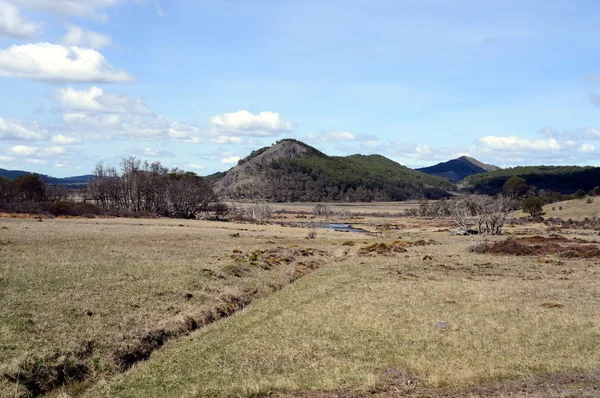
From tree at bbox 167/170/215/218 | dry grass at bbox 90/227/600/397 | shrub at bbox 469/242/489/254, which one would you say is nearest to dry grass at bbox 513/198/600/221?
shrub at bbox 469/242/489/254

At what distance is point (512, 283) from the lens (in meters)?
29.3

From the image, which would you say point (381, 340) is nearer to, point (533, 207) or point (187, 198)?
point (187, 198)

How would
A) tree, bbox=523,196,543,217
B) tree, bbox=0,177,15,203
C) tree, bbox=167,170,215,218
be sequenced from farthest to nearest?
tree, bbox=523,196,543,217
tree, bbox=167,170,215,218
tree, bbox=0,177,15,203

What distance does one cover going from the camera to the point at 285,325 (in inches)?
795

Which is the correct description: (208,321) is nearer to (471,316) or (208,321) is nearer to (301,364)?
(301,364)

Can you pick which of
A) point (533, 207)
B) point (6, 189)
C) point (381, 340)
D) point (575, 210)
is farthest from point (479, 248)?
point (6, 189)

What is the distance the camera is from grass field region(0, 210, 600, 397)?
14188 mm

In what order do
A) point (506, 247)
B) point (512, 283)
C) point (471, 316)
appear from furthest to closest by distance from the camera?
point (506, 247), point (512, 283), point (471, 316)

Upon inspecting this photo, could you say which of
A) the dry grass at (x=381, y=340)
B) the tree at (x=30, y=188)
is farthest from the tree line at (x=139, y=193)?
the dry grass at (x=381, y=340)

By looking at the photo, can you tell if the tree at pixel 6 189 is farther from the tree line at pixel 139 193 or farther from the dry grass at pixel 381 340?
the dry grass at pixel 381 340

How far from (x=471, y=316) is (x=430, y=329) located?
287cm

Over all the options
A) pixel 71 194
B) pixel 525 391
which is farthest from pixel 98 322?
pixel 71 194

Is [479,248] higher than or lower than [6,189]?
lower

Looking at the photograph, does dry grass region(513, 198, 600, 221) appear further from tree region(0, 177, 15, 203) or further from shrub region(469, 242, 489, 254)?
tree region(0, 177, 15, 203)
